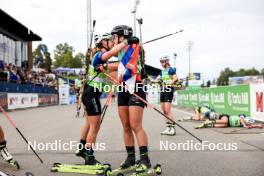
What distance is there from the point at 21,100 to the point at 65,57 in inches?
2789

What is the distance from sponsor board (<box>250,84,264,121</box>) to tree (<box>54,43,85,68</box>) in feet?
273

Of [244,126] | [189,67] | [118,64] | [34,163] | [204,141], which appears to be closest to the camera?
[118,64]

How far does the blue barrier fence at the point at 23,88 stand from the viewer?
72.3ft

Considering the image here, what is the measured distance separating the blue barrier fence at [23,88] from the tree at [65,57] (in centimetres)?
6084

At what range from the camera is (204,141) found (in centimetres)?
888

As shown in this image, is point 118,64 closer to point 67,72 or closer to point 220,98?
point 220,98

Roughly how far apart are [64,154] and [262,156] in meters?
3.73

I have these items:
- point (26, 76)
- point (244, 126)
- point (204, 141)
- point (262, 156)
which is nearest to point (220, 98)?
point (244, 126)

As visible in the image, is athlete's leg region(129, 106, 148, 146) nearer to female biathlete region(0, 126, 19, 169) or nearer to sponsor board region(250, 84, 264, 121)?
female biathlete region(0, 126, 19, 169)

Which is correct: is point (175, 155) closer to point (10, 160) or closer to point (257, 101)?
point (10, 160)

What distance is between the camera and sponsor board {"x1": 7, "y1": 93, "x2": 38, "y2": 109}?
23095mm

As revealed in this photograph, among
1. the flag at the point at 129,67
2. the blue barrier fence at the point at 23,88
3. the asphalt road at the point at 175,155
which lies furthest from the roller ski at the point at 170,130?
the blue barrier fence at the point at 23,88

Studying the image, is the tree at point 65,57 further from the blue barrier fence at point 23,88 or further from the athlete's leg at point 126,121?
the athlete's leg at point 126,121

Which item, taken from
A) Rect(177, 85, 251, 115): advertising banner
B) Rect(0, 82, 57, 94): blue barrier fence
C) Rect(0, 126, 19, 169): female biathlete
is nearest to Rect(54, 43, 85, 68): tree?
Rect(0, 82, 57, 94): blue barrier fence
